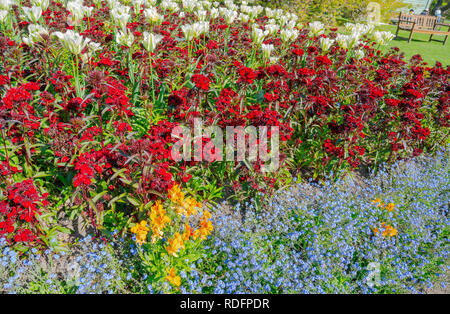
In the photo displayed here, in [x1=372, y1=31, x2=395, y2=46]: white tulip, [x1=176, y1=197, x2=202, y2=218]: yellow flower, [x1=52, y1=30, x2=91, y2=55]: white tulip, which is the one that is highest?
[x1=372, y1=31, x2=395, y2=46]: white tulip

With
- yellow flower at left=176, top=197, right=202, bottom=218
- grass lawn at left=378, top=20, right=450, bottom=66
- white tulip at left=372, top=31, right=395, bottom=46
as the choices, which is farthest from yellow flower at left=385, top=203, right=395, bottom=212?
grass lawn at left=378, top=20, right=450, bottom=66

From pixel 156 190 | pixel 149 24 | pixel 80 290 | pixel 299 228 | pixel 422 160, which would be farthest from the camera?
pixel 149 24

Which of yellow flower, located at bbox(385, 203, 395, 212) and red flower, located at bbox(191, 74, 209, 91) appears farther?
yellow flower, located at bbox(385, 203, 395, 212)

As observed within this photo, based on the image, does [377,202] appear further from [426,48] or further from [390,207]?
[426,48]

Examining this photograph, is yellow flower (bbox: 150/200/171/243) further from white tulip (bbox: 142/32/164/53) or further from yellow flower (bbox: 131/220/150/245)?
white tulip (bbox: 142/32/164/53)

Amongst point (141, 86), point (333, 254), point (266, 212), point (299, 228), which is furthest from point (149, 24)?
point (333, 254)

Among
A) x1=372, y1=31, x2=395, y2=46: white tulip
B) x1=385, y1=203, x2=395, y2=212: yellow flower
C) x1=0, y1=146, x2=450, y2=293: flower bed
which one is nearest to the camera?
x1=0, y1=146, x2=450, y2=293: flower bed

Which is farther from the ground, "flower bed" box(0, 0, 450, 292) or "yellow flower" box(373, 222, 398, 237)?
"flower bed" box(0, 0, 450, 292)

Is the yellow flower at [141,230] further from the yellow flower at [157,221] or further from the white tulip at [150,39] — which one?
the white tulip at [150,39]

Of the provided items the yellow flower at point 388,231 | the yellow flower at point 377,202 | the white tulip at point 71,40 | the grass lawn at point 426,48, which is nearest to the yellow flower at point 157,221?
the white tulip at point 71,40

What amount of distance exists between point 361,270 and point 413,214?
113 cm

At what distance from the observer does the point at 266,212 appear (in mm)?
3521

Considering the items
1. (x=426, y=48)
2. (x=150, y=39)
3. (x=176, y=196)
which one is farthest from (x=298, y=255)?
(x=426, y=48)
